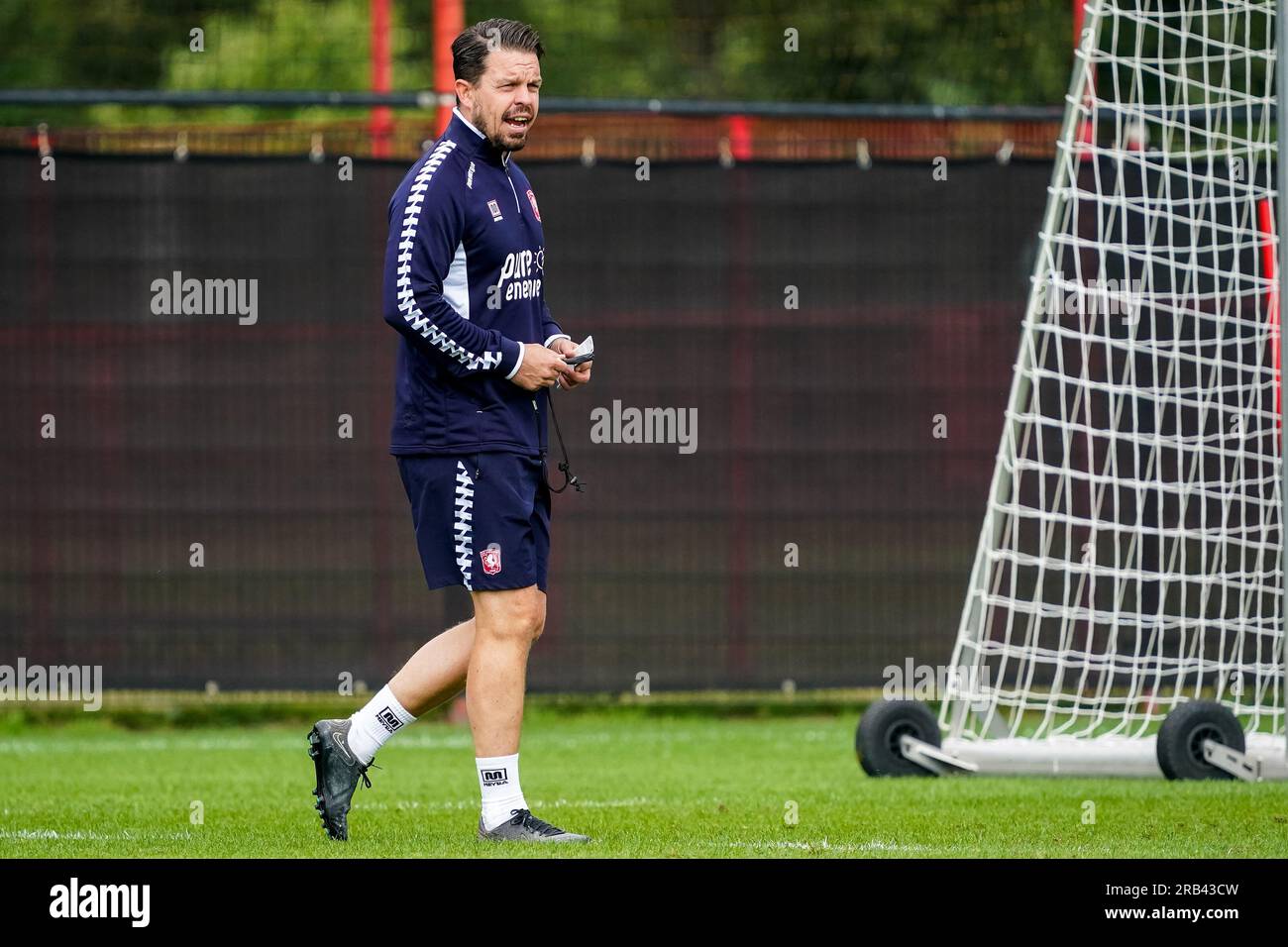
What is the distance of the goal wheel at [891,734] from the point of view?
6859 mm

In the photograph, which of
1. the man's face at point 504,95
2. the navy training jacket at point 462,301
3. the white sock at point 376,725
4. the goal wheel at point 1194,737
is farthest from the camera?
the goal wheel at point 1194,737

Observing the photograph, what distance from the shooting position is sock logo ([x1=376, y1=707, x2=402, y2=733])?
5316mm

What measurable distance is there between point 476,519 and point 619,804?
5.09ft

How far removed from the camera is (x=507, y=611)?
16.8 feet

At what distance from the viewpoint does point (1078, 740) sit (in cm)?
709

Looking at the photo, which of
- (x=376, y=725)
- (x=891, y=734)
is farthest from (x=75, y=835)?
(x=891, y=734)

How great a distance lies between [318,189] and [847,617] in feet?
10.7

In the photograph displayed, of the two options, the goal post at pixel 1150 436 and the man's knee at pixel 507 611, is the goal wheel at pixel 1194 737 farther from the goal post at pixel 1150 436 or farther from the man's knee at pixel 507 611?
the man's knee at pixel 507 611

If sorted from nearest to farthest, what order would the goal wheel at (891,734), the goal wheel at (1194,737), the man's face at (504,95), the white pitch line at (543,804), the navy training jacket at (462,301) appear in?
the navy training jacket at (462,301) < the man's face at (504,95) < the white pitch line at (543,804) < the goal wheel at (1194,737) < the goal wheel at (891,734)

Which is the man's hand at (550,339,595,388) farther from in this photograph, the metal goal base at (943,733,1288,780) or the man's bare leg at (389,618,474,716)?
the metal goal base at (943,733,1288,780)

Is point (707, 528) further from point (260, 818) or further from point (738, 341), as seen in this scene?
point (260, 818)

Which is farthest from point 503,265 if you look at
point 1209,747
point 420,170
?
point 1209,747

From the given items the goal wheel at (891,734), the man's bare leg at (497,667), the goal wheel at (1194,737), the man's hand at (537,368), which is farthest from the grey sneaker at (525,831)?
the goal wheel at (1194,737)

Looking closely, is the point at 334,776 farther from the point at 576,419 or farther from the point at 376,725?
the point at 576,419
